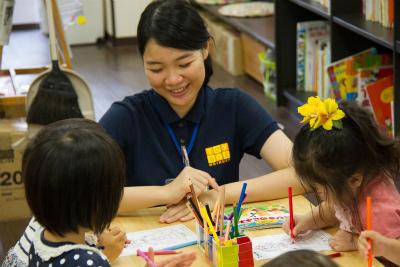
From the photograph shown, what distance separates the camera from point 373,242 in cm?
158

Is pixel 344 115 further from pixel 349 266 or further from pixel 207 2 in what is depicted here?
pixel 207 2

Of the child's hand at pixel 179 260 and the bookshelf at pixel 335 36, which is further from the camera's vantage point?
the bookshelf at pixel 335 36

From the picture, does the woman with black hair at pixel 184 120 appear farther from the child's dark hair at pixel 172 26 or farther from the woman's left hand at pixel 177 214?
the woman's left hand at pixel 177 214

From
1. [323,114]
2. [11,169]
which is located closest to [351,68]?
[11,169]

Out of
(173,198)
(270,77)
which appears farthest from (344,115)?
(270,77)

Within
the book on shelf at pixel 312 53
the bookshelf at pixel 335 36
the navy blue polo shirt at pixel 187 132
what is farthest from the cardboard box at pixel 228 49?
the navy blue polo shirt at pixel 187 132

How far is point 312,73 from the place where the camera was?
4.68 metres

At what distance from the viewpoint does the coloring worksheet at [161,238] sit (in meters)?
1.83

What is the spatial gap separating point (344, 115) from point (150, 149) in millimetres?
662

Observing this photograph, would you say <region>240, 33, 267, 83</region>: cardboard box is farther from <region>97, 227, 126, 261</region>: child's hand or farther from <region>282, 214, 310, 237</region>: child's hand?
<region>97, 227, 126, 261</region>: child's hand

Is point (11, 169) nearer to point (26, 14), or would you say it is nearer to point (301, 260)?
point (301, 260)

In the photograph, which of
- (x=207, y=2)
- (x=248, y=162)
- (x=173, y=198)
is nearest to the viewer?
(x=173, y=198)

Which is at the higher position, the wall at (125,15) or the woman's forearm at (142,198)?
the woman's forearm at (142,198)

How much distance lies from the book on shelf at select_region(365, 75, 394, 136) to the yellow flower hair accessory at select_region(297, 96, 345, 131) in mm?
2098
